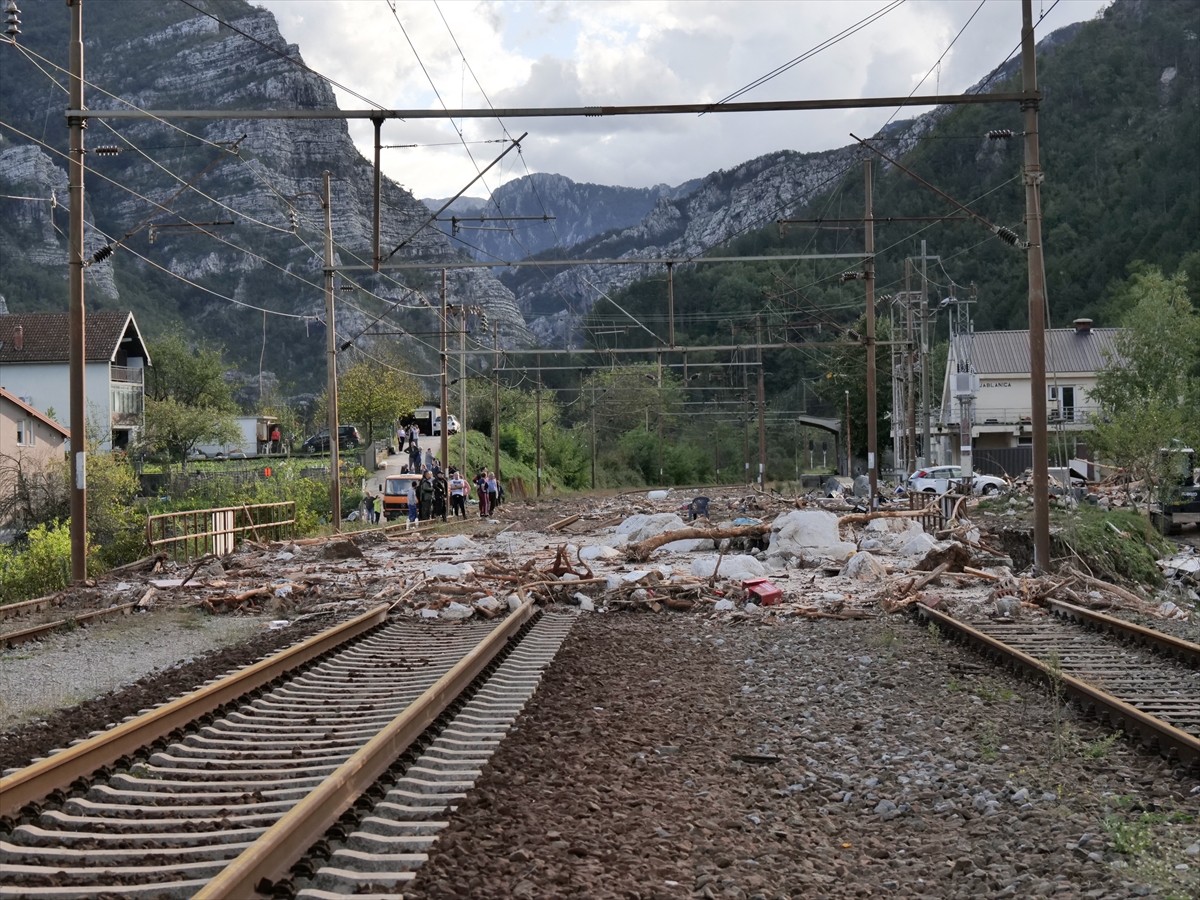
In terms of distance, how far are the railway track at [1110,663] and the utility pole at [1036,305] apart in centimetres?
370

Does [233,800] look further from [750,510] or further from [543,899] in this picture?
[750,510]

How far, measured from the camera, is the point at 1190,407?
199 feet

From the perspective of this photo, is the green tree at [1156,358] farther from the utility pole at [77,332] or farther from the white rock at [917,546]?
the utility pole at [77,332]

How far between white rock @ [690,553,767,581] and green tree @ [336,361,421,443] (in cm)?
6963

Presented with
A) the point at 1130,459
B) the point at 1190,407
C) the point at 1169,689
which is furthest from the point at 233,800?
the point at 1190,407

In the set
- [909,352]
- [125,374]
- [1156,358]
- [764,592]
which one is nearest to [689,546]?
[764,592]

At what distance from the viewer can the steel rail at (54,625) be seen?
13.7 metres

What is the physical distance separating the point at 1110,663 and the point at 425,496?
113 feet

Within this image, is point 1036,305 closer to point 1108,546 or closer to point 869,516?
point 1108,546

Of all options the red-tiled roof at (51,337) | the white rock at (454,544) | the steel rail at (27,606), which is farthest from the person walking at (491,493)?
the red-tiled roof at (51,337)

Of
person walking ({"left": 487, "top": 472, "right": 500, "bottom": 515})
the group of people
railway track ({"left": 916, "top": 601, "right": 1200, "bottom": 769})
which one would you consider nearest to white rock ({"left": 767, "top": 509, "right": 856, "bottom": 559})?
railway track ({"left": 916, "top": 601, "right": 1200, "bottom": 769})

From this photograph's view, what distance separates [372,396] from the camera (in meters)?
90.2

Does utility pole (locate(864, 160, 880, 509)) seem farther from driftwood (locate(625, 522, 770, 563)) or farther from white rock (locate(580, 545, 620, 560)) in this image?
white rock (locate(580, 545, 620, 560))

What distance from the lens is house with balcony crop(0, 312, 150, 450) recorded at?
82000 mm
